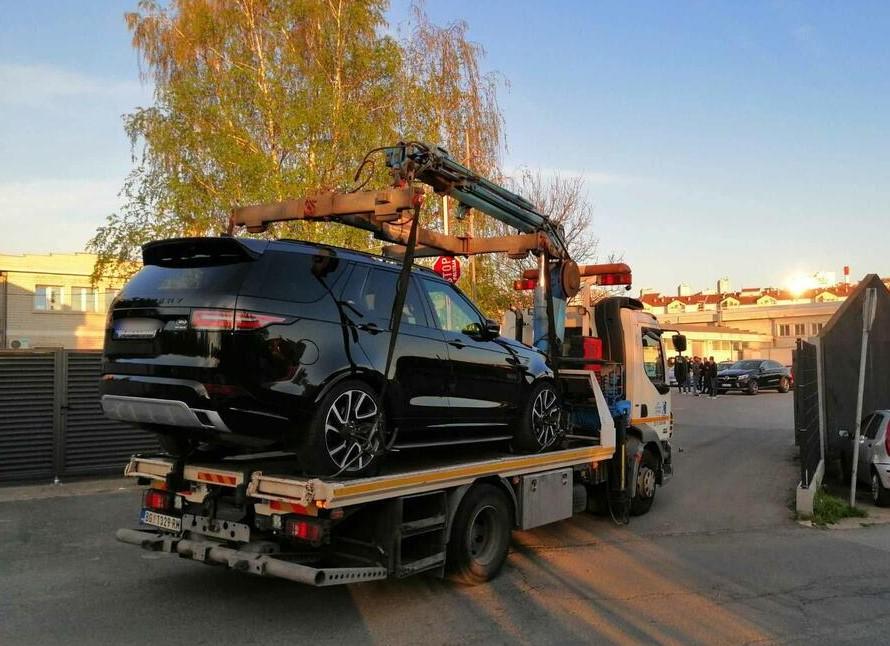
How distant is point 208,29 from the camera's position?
19.2 meters

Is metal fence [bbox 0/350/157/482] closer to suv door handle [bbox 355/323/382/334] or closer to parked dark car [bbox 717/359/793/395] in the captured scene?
suv door handle [bbox 355/323/382/334]

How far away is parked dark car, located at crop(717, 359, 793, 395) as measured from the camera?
33094 mm

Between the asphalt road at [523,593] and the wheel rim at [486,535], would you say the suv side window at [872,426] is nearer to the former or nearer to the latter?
the asphalt road at [523,593]

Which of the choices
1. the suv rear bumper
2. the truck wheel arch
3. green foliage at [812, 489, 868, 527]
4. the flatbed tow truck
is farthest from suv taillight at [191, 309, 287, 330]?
green foliage at [812, 489, 868, 527]

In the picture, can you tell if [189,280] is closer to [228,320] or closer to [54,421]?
[228,320]

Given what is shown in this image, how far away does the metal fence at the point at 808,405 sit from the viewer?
36.6 ft

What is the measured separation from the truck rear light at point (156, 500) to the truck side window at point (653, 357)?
6391mm

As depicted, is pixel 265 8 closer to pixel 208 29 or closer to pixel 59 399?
pixel 208 29

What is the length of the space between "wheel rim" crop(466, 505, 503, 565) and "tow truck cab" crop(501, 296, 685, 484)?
3.08m

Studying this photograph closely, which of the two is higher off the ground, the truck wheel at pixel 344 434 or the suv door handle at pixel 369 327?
the suv door handle at pixel 369 327

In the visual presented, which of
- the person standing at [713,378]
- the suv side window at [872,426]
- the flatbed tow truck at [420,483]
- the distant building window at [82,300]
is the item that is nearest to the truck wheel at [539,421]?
the flatbed tow truck at [420,483]

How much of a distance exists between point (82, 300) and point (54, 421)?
3706 cm

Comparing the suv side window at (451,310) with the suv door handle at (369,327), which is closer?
the suv door handle at (369,327)

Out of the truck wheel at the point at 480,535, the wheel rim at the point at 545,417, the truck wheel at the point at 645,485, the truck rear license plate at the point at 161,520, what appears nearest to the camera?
the truck rear license plate at the point at 161,520
